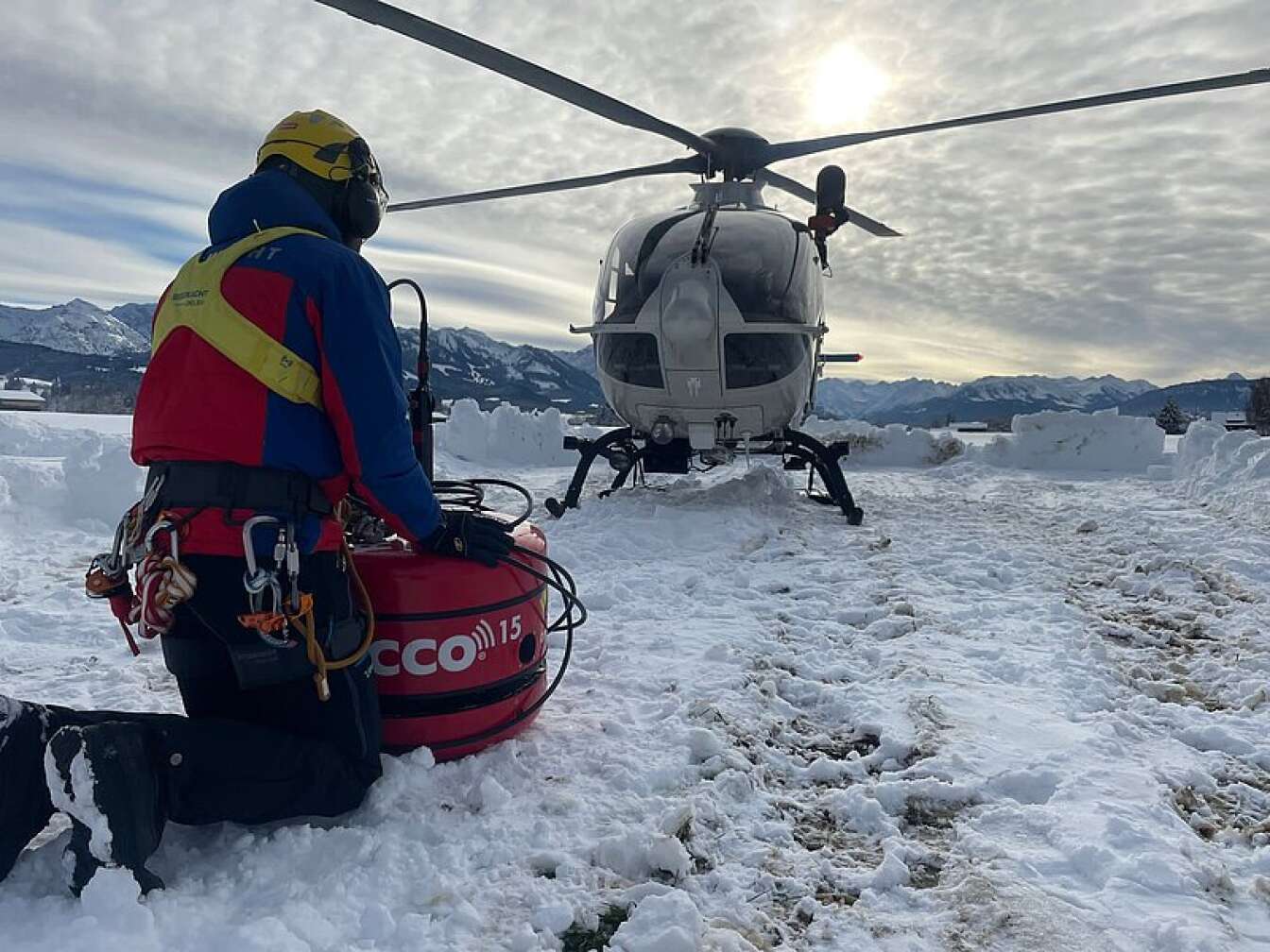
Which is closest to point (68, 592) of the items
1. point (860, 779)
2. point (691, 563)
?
point (691, 563)

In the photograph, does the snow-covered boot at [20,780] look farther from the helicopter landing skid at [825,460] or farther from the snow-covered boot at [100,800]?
the helicopter landing skid at [825,460]

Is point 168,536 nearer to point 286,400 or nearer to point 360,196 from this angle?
point 286,400

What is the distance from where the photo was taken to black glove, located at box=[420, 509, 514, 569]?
2.57 meters

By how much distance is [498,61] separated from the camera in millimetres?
5605

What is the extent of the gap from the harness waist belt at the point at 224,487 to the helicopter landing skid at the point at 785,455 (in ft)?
17.7

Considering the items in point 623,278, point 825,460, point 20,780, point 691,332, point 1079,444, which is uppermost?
point 623,278

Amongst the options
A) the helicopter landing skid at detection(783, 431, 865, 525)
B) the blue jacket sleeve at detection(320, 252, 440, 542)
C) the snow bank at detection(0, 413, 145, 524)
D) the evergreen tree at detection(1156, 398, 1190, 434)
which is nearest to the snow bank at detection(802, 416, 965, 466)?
the helicopter landing skid at detection(783, 431, 865, 525)

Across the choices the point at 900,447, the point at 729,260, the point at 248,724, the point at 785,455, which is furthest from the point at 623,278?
the point at 900,447

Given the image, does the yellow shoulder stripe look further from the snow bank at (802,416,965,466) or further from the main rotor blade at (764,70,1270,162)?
the snow bank at (802,416,965,466)

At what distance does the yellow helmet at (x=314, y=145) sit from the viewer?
251 cm

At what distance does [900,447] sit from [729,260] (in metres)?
7.92

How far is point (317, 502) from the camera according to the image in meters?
2.29

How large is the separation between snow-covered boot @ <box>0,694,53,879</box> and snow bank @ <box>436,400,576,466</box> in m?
11.3

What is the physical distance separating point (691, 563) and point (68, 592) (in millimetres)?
3787
